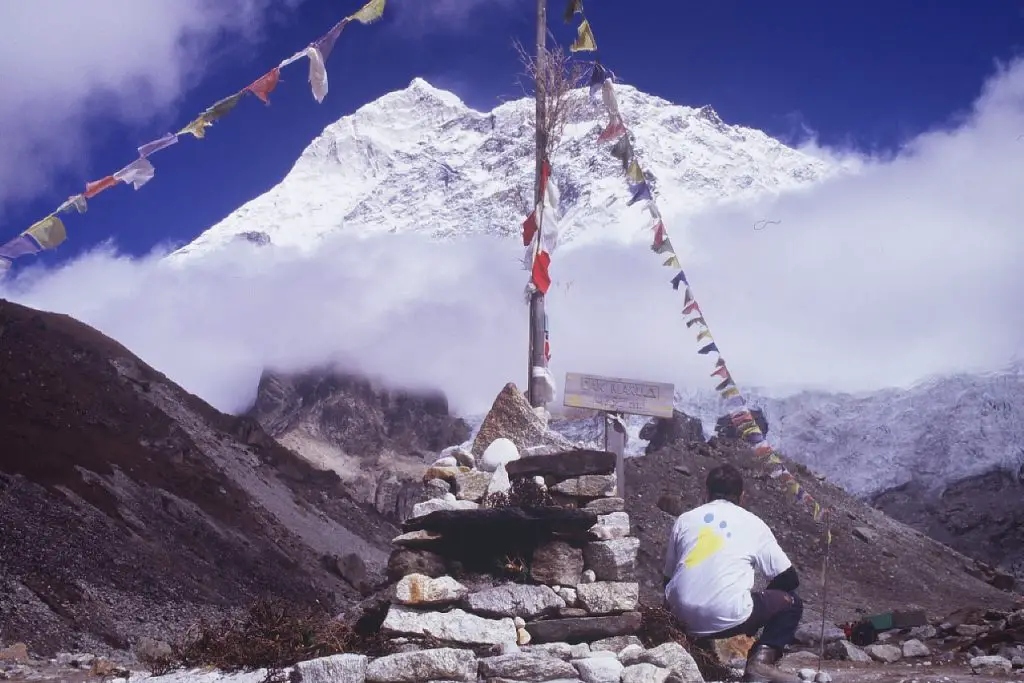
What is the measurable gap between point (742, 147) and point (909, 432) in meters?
126

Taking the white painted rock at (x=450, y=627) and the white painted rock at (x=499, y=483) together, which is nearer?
the white painted rock at (x=450, y=627)

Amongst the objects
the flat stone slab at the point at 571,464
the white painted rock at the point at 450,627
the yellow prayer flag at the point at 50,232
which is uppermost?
the yellow prayer flag at the point at 50,232

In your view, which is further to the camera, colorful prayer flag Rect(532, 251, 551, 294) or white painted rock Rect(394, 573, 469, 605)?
colorful prayer flag Rect(532, 251, 551, 294)

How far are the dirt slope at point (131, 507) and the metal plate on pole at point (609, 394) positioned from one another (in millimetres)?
14898

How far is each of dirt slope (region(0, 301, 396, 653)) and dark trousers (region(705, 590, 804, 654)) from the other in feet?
62.3

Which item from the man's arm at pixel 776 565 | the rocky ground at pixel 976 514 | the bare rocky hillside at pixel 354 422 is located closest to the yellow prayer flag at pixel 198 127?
the man's arm at pixel 776 565

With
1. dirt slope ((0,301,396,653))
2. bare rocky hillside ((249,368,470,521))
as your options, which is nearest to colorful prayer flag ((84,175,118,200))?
dirt slope ((0,301,396,653))

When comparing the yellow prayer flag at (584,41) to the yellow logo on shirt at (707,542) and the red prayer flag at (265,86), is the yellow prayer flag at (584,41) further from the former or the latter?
the yellow logo on shirt at (707,542)

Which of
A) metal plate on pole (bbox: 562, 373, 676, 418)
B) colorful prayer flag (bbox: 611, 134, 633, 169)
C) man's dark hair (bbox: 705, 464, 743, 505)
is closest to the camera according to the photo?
man's dark hair (bbox: 705, 464, 743, 505)

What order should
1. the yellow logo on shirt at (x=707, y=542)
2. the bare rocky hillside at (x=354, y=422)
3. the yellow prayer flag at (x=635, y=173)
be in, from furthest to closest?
the bare rocky hillside at (x=354, y=422), the yellow prayer flag at (x=635, y=173), the yellow logo on shirt at (x=707, y=542)

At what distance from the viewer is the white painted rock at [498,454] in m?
7.80

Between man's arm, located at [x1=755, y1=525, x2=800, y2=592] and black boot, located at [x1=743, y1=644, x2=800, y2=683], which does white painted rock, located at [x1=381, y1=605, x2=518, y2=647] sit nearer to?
black boot, located at [x1=743, y1=644, x2=800, y2=683]

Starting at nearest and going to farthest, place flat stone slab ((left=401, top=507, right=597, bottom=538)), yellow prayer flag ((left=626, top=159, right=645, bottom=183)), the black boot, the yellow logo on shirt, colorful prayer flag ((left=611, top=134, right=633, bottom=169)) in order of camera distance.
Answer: the black boot < the yellow logo on shirt < flat stone slab ((left=401, top=507, right=597, bottom=538)) < colorful prayer flag ((left=611, top=134, right=633, bottom=169)) < yellow prayer flag ((left=626, top=159, right=645, bottom=183))

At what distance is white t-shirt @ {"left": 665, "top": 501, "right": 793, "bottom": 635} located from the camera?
5.25m
